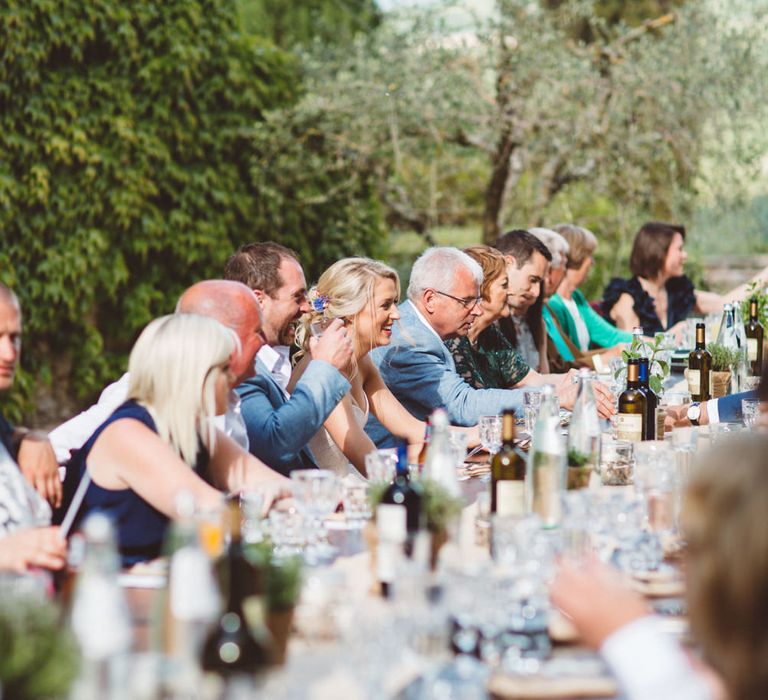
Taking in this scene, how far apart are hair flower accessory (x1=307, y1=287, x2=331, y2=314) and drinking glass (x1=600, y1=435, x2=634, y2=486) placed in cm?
119

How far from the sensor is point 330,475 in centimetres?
252

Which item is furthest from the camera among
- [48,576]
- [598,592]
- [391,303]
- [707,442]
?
[391,303]

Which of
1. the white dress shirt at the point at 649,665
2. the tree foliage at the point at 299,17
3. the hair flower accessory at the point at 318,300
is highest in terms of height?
the tree foliage at the point at 299,17

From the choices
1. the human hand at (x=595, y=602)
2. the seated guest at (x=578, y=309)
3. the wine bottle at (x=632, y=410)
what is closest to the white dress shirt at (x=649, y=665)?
the human hand at (x=595, y=602)

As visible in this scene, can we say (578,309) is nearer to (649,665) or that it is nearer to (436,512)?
(436,512)

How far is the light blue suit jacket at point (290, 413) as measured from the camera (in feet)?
11.1

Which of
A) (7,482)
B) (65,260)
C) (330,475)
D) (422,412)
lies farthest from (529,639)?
(65,260)

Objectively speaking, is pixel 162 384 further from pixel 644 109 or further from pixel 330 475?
pixel 644 109

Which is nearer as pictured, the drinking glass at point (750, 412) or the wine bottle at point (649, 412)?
the drinking glass at point (750, 412)

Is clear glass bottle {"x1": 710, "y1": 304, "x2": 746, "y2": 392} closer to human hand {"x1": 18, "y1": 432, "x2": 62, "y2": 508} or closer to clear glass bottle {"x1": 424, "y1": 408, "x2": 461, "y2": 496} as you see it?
clear glass bottle {"x1": 424, "y1": 408, "x2": 461, "y2": 496}

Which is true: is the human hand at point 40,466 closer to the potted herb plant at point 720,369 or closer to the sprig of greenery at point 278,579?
the sprig of greenery at point 278,579

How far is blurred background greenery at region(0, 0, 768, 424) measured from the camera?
6824 millimetres

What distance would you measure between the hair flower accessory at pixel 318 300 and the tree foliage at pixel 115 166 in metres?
3.10

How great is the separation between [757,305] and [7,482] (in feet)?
13.9
